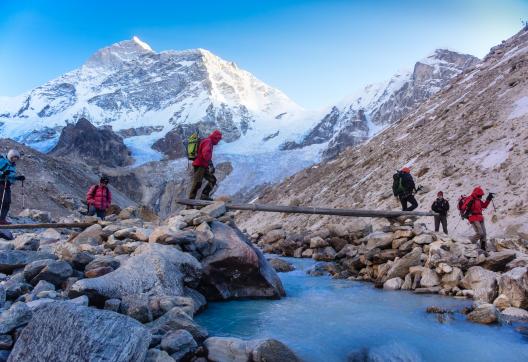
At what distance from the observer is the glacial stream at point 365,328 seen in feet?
18.3

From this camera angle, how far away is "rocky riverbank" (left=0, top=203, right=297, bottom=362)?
355 cm

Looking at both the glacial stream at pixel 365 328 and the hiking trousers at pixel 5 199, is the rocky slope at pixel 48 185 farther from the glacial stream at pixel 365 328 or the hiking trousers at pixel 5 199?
the glacial stream at pixel 365 328

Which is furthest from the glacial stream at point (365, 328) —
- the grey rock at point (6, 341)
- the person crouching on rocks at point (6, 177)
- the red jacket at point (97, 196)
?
the red jacket at point (97, 196)

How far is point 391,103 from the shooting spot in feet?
422

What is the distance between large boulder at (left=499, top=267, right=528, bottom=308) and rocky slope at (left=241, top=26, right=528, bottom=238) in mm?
6305

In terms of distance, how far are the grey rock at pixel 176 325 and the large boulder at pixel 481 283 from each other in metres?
5.51

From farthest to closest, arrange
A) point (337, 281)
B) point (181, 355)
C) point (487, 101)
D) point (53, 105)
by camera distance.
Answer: point (53, 105)
point (487, 101)
point (337, 281)
point (181, 355)

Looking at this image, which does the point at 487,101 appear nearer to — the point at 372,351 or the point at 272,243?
the point at 272,243

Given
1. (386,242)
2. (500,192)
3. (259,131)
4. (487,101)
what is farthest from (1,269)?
(259,131)

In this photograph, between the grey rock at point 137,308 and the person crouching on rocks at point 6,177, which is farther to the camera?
the person crouching on rocks at point 6,177

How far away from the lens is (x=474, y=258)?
9.44 meters

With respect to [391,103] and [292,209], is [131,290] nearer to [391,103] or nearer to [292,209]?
[292,209]

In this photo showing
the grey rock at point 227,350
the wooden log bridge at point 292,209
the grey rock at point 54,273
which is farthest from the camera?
the wooden log bridge at point 292,209

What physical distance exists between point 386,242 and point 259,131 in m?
139
